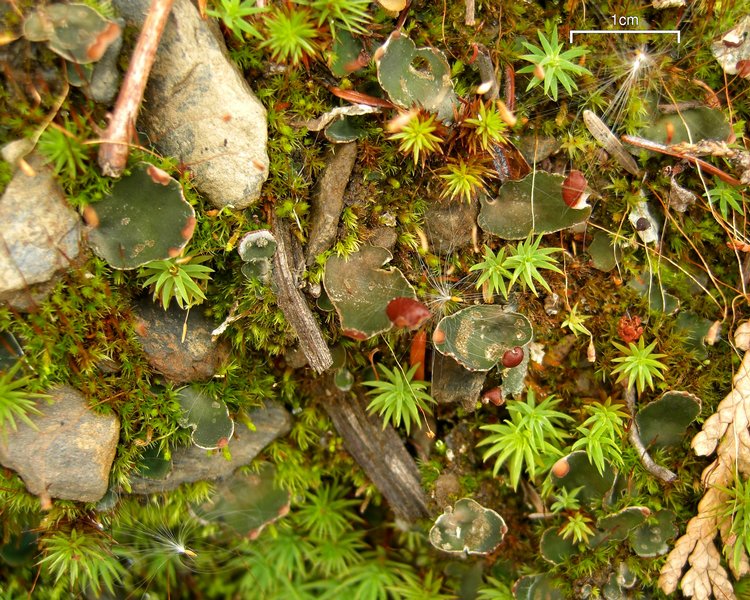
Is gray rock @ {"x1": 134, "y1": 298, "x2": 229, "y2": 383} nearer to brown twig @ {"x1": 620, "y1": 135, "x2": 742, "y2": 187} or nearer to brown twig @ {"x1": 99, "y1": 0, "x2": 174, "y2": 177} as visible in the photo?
brown twig @ {"x1": 99, "y1": 0, "x2": 174, "y2": 177}

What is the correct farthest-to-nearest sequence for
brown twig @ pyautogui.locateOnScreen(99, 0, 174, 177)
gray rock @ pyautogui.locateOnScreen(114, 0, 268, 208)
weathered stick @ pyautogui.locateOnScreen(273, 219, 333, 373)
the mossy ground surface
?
weathered stick @ pyautogui.locateOnScreen(273, 219, 333, 373), the mossy ground surface, gray rock @ pyautogui.locateOnScreen(114, 0, 268, 208), brown twig @ pyautogui.locateOnScreen(99, 0, 174, 177)

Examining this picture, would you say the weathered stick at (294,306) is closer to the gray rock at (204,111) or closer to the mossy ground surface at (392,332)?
the mossy ground surface at (392,332)

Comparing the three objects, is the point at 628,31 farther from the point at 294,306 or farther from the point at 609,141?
the point at 294,306

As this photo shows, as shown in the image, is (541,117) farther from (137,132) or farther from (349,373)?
(137,132)

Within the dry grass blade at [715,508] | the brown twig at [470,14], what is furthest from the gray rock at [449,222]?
the dry grass blade at [715,508]

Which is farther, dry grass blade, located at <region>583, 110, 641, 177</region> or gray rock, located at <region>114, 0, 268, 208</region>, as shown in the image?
dry grass blade, located at <region>583, 110, 641, 177</region>

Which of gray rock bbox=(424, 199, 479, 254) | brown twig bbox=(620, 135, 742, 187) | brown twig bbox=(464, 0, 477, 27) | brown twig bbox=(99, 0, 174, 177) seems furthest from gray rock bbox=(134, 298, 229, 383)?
brown twig bbox=(620, 135, 742, 187)
